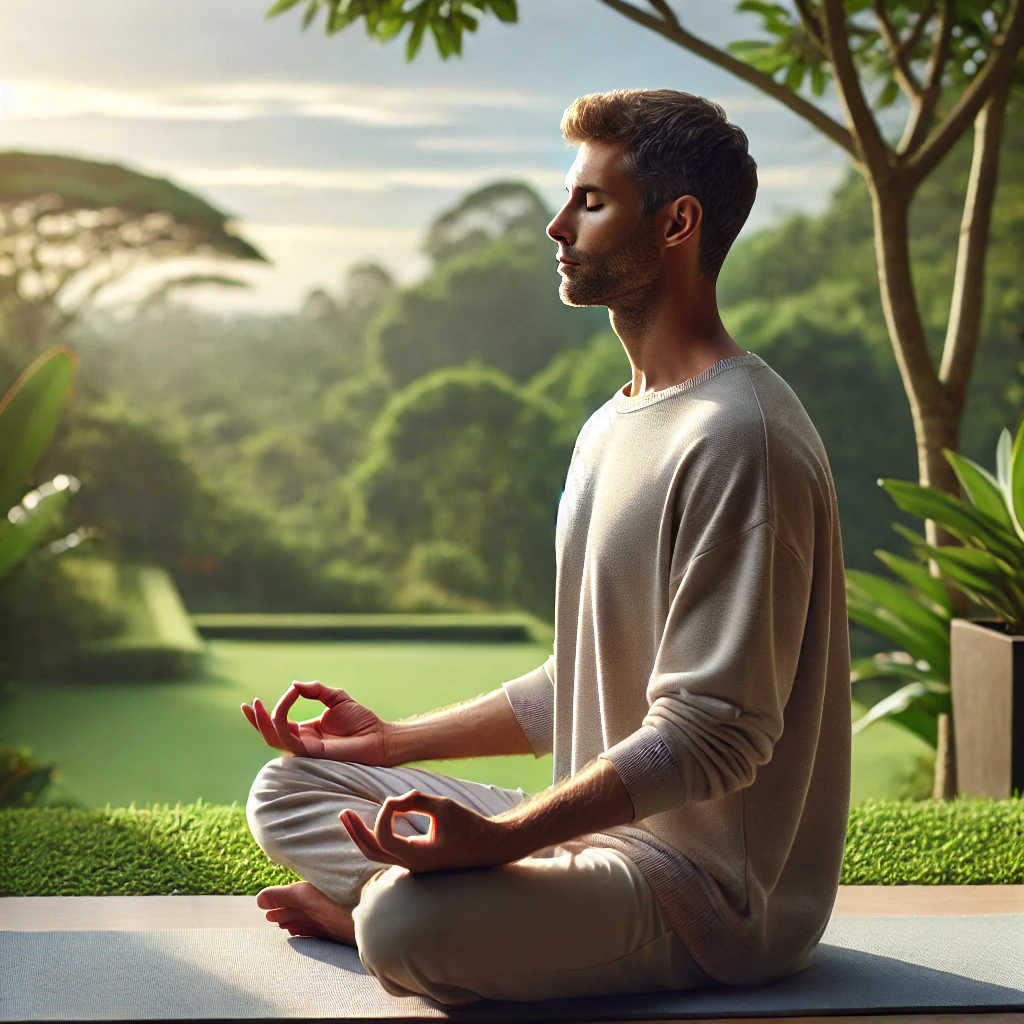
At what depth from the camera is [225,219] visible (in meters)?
7.55

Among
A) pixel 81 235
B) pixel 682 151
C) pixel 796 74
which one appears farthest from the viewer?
pixel 81 235

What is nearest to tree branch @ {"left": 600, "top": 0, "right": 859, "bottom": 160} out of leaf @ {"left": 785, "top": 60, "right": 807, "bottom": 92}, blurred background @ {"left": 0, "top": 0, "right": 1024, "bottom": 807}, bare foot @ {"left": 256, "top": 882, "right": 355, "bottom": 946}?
leaf @ {"left": 785, "top": 60, "right": 807, "bottom": 92}

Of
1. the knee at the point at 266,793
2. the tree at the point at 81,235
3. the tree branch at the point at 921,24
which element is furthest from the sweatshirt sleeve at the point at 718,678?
the tree at the point at 81,235

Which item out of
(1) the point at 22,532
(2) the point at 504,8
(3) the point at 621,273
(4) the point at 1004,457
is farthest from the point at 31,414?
(4) the point at 1004,457

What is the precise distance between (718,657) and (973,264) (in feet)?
8.49

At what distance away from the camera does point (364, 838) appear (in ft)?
4.34

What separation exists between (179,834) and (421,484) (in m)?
5.73

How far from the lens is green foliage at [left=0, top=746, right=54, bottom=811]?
A: 3.63 meters

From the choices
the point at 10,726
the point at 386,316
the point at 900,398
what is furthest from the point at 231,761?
the point at 900,398

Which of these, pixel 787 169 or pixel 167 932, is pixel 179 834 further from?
pixel 787 169

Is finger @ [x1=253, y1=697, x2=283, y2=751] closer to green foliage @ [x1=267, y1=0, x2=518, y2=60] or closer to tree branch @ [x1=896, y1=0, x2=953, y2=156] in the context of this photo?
green foliage @ [x1=267, y1=0, x2=518, y2=60]

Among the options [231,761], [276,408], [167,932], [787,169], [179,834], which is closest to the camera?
[167,932]

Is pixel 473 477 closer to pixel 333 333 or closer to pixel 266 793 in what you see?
pixel 333 333

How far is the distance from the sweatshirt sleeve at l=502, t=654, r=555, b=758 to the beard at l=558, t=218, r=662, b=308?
53 centimetres
